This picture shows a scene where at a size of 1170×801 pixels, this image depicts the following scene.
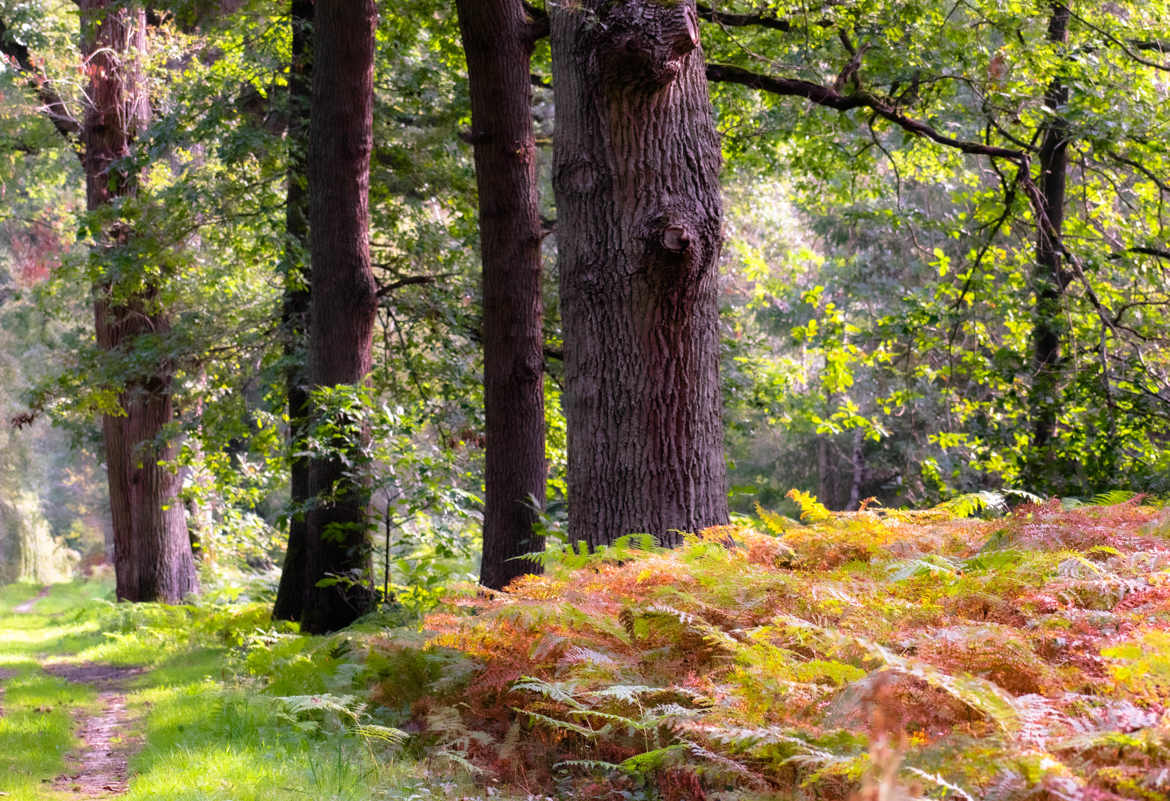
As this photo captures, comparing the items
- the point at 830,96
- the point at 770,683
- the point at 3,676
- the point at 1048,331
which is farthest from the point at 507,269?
the point at 3,676

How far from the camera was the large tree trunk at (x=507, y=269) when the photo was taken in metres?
7.75

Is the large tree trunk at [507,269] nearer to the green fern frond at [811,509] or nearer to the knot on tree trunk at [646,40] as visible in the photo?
the knot on tree trunk at [646,40]

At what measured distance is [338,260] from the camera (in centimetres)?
1000

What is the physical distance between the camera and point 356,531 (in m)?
9.91

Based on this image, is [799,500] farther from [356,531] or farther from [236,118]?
[236,118]

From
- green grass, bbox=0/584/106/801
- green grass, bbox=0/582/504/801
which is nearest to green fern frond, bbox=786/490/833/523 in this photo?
green grass, bbox=0/582/504/801

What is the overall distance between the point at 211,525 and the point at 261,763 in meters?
16.1

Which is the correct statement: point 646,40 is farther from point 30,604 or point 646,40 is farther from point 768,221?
point 30,604

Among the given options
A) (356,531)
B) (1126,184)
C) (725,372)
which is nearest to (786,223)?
(1126,184)

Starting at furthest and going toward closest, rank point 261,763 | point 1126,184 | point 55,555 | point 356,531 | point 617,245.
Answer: point 55,555 → point 1126,184 → point 356,531 → point 617,245 → point 261,763

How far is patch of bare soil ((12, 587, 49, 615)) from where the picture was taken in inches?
1021

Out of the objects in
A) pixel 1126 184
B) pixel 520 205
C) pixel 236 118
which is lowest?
pixel 520 205

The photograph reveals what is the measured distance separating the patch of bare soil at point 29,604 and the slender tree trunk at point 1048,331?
23.3 metres

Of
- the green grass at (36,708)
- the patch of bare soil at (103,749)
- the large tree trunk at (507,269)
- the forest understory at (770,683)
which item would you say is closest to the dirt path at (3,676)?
the green grass at (36,708)
